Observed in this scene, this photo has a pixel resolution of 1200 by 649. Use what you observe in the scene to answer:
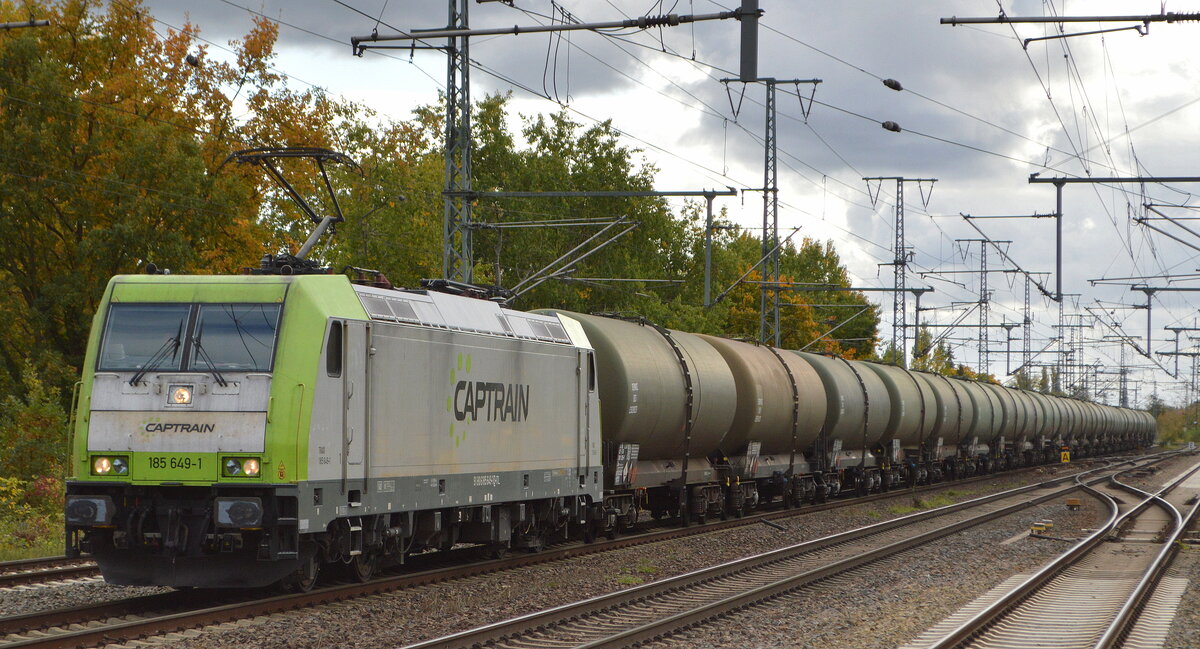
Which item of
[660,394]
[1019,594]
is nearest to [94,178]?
[660,394]

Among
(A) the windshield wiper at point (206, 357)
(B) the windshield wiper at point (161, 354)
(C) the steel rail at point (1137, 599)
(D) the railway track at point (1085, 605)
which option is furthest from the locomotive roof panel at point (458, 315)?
(C) the steel rail at point (1137, 599)

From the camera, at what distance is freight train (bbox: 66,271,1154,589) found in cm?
1313

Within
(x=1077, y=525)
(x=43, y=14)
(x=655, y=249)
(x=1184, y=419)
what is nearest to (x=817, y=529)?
(x=1077, y=525)

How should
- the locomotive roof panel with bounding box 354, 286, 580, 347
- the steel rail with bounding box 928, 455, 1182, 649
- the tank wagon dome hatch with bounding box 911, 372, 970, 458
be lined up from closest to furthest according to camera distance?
the steel rail with bounding box 928, 455, 1182, 649, the locomotive roof panel with bounding box 354, 286, 580, 347, the tank wagon dome hatch with bounding box 911, 372, 970, 458

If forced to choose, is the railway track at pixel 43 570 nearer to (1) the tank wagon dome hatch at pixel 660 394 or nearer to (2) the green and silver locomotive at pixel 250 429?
(2) the green and silver locomotive at pixel 250 429

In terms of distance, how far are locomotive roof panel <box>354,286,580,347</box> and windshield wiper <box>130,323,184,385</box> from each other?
2.03 metres

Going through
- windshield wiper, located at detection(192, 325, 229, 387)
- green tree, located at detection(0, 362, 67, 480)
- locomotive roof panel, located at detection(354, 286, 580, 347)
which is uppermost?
locomotive roof panel, located at detection(354, 286, 580, 347)

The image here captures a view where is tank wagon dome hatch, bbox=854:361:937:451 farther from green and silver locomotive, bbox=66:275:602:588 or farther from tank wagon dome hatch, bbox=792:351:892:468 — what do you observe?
green and silver locomotive, bbox=66:275:602:588

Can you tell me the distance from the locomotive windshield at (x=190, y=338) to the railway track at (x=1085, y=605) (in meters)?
7.39

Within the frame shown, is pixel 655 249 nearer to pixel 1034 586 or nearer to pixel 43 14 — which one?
pixel 43 14

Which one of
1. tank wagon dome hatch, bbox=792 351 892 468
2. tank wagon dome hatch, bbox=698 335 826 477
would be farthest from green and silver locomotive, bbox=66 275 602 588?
tank wagon dome hatch, bbox=792 351 892 468

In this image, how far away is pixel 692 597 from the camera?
1577 centimetres

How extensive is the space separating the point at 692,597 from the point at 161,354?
22.7 feet

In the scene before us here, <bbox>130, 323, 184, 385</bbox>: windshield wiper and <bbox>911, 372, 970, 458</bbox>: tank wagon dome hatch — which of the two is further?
<bbox>911, 372, 970, 458</bbox>: tank wagon dome hatch
